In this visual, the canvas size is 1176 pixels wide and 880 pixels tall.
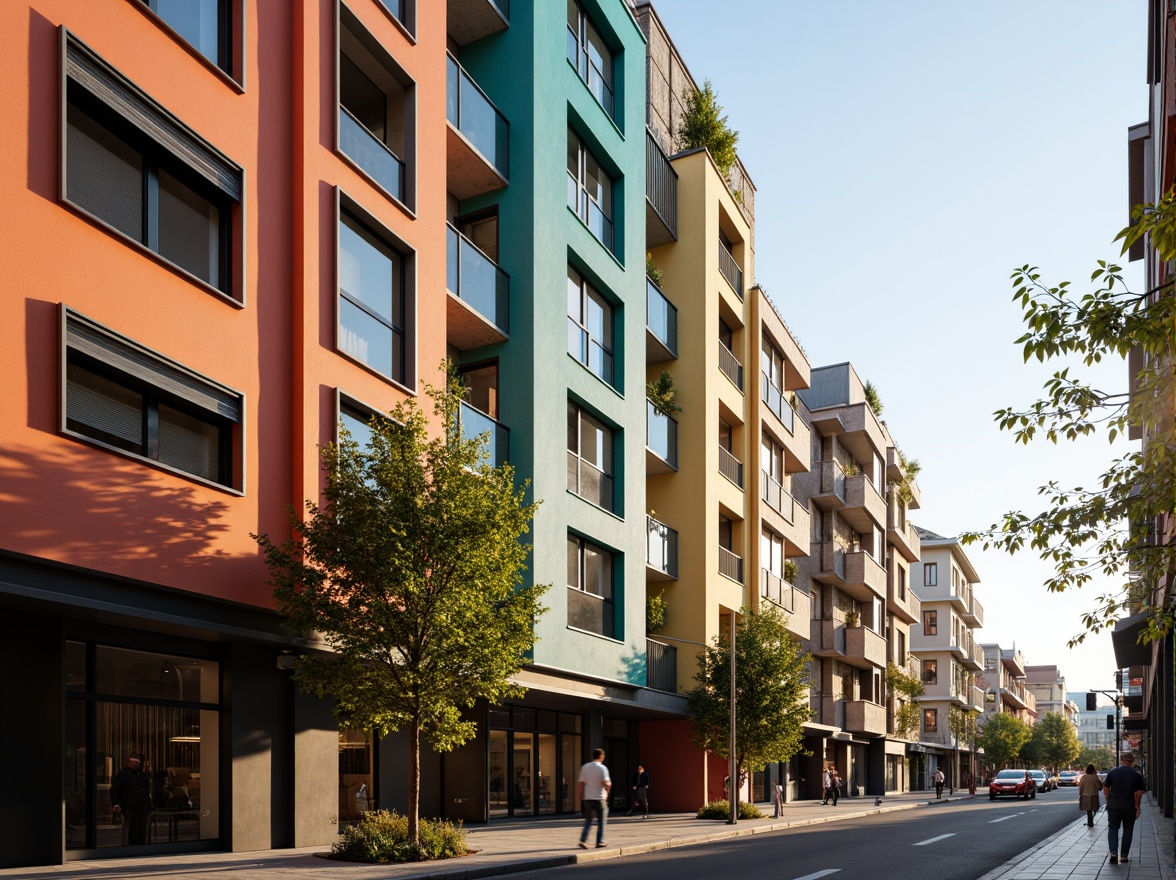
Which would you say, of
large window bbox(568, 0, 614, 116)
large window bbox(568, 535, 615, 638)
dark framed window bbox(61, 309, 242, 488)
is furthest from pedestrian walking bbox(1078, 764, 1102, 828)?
dark framed window bbox(61, 309, 242, 488)

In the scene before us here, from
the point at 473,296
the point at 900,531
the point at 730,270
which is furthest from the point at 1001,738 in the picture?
the point at 473,296

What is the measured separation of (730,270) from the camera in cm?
3791

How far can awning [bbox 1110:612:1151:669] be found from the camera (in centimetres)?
2481

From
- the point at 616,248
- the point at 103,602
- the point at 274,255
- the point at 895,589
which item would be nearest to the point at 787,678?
the point at 616,248

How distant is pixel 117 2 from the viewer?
570 inches

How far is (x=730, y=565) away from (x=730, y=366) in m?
6.27

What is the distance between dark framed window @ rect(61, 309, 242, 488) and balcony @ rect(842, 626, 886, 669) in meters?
39.4

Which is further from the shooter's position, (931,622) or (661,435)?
(931,622)

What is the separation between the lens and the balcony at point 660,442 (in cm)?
3152

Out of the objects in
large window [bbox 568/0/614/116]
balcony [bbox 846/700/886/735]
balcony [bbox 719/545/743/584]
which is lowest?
balcony [bbox 846/700/886/735]

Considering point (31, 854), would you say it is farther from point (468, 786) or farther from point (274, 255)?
point (468, 786)

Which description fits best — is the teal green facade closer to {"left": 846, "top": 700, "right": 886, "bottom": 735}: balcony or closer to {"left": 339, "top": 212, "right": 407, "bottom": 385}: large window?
{"left": 339, "top": 212, "right": 407, "bottom": 385}: large window

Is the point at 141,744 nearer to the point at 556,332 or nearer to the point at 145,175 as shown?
the point at 145,175

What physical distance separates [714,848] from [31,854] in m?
11.2
